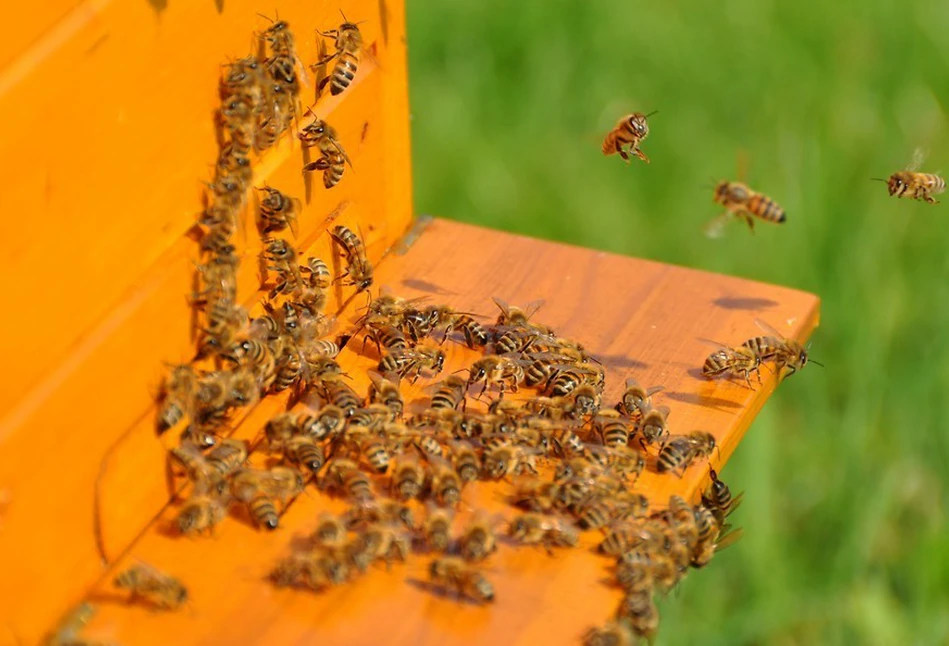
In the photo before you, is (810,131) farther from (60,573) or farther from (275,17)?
(60,573)

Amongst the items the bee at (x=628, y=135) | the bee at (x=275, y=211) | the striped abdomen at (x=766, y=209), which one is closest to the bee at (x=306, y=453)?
the bee at (x=275, y=211)

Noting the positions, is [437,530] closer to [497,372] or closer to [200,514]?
[200,514]

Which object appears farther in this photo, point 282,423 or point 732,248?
point 732,248

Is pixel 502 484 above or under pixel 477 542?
above

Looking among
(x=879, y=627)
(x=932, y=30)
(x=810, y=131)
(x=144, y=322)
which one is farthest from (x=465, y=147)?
(x=144, y=322)

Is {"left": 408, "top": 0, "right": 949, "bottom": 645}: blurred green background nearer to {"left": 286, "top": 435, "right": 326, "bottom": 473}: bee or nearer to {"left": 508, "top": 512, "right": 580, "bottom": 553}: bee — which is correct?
{"left": 508, "top": 512, "right": 580, "bottom": 553}: bee

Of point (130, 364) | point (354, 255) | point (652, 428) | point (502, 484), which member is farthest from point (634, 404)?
point (130, 364)
